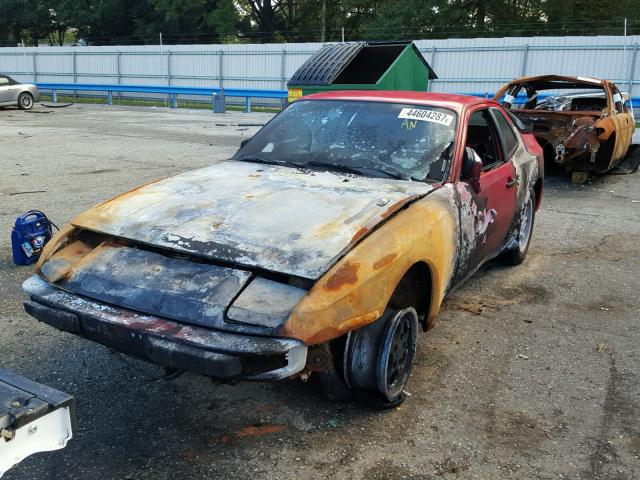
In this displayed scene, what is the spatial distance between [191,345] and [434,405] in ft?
4.54

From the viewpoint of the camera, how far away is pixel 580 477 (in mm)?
2654

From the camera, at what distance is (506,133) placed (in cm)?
501

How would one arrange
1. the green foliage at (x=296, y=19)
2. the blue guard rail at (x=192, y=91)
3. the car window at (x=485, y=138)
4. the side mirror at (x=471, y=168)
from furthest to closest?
the green foliage at (x=296, y=19)
the blue guard rail at (x=192, y=91)
the car window at (x=485, y=138)
the side mirror at (x=471, y=168)

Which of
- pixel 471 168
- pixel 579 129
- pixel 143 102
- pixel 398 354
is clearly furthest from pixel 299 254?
pixel 143 102

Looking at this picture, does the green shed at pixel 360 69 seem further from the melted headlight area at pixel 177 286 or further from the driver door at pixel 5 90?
the driver door at pixel 5 90

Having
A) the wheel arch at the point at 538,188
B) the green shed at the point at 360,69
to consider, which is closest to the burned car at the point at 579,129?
the green shed at the point at 360,69

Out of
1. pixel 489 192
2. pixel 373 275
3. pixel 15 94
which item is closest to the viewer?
pixel 373 275

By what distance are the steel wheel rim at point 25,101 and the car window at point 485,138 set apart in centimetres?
2184

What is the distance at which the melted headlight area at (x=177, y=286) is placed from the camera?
8.54ft

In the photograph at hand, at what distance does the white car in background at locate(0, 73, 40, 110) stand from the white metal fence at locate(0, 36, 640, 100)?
8.27 meters

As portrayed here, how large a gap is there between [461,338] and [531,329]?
0.54 meters

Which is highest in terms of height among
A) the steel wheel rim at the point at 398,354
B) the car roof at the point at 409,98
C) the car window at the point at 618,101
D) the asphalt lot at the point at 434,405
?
the car window at the point at 618,101

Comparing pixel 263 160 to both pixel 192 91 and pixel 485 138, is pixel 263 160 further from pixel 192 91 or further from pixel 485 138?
pixel 192 91

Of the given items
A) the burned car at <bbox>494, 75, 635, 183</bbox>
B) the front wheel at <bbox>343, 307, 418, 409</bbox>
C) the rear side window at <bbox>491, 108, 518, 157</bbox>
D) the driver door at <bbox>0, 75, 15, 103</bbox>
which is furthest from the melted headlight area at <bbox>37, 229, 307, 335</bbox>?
the driver door at <bbox>0, 75, 15, 103</bbox>
